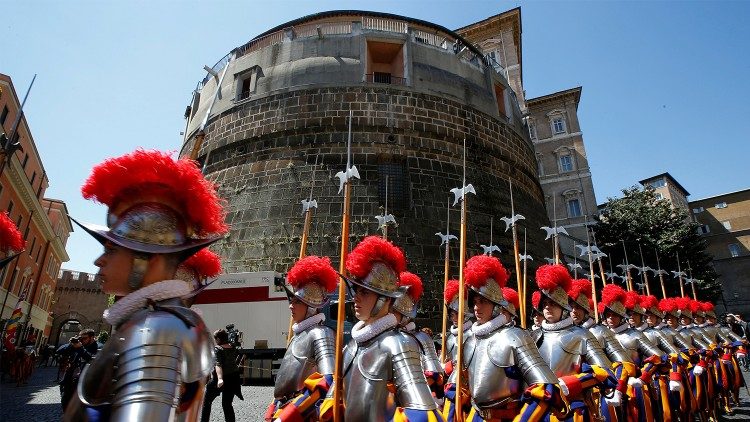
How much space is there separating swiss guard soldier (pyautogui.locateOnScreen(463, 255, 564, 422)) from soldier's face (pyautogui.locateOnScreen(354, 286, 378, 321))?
127cm

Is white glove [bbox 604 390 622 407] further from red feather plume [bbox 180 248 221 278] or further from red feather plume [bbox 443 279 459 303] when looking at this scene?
red feather plume [bbox 180 248 221 278]

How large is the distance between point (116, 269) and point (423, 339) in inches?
185

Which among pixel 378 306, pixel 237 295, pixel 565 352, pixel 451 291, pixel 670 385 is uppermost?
pixel 237 295

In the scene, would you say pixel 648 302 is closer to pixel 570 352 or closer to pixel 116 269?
pixel 570 352

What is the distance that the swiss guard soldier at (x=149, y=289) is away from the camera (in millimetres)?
1434

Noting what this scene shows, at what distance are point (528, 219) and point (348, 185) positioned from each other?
16268mm

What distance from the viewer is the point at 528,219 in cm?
1891

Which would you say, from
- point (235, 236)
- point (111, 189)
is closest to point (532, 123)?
point (235, 236)

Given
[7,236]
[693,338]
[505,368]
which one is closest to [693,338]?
[693,338]

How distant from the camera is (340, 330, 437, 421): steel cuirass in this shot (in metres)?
2.61

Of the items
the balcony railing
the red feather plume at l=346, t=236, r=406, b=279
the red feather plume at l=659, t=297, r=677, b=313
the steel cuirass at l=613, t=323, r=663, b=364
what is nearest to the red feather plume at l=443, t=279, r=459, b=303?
the steel cuirass at l=613, t=323, r=663, b=364

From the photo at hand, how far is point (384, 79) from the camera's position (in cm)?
1958

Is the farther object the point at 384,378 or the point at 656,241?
the point at 656,241

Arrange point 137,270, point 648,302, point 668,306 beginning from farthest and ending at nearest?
point 668,306 → point 648,302 → point 137,270
